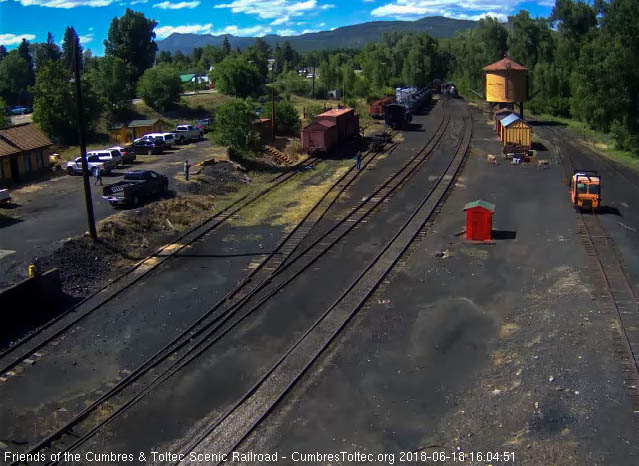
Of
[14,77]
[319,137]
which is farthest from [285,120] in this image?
[14,77]

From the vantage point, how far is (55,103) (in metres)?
48.4

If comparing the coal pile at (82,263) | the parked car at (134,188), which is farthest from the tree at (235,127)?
the coal pile at (82,263)

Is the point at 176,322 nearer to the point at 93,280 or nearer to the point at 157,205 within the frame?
the point at 93,280

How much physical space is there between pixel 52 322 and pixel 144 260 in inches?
212

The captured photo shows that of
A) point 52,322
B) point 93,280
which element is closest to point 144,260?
point 93,280

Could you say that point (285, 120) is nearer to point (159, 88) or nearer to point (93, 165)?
point (93, 165)

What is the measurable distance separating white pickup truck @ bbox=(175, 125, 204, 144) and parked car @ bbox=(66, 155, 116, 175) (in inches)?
491

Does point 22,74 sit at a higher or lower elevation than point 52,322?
higher

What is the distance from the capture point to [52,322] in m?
16.4

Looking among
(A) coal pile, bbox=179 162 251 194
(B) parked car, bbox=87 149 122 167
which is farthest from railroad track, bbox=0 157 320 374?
(B) parked car, bbox=87 149 122 167

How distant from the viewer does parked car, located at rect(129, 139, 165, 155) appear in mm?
45562

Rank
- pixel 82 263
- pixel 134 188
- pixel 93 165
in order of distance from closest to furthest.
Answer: pixel 82 263
pixel 134 188
pixel 93 165

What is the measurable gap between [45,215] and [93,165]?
1103 cm

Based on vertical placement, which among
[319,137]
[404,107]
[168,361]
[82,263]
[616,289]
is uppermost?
[404,107]
